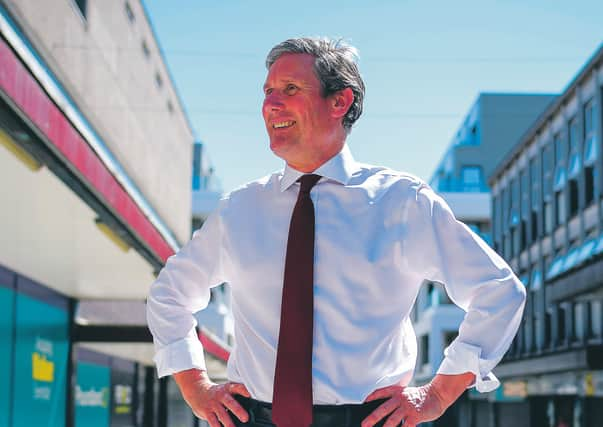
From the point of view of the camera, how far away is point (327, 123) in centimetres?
246

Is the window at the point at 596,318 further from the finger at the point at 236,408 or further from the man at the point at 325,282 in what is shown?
the finger at the point at 236,408

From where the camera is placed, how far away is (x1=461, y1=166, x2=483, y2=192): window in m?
60.0

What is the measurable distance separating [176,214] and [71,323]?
11.1 metres

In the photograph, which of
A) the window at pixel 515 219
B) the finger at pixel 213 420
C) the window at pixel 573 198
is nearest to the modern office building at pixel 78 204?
the finger at pixel 213 420

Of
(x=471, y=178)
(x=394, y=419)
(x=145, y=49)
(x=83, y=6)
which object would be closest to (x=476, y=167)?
(x=471, y=178)

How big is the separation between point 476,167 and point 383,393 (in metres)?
59.3

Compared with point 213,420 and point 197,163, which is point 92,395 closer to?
point 213,420

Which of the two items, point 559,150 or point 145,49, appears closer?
point 145,49

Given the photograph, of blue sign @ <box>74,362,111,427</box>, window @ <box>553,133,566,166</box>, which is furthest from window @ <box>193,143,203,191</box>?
blue sign @ <box>74,362,111,427</box>

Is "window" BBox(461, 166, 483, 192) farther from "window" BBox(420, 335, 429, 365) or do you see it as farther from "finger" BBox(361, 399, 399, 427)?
"finger" BBox(361, 399, 399, 427)

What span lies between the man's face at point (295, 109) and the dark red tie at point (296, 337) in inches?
7.8

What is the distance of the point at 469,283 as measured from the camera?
2326mm

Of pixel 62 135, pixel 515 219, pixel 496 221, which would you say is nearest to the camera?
pixel 62 135

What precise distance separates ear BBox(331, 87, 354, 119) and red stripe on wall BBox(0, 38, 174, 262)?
2.87 meters
